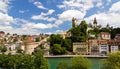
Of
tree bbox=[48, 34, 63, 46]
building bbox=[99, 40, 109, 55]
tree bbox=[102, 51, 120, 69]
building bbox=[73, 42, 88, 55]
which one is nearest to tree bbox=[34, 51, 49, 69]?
tree bbox=[102, 51, 120, 69]

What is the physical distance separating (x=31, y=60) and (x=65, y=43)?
45.2m

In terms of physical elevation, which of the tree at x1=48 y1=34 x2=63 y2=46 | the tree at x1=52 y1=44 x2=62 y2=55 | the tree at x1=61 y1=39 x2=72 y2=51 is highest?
the tree at x1=48 y1=34 x2=63 y2=46

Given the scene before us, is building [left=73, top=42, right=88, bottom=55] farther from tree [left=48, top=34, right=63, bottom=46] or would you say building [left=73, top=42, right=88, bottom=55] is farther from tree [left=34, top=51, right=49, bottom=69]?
tree [left=34, top=51, right=49, bottom=69]

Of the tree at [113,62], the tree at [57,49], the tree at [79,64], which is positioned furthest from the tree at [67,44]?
the tree at [113,62]

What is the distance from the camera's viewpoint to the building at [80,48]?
80.2 meters

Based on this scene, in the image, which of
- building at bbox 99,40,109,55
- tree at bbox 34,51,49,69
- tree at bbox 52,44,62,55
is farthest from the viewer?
building at bbox 99,40,109,55

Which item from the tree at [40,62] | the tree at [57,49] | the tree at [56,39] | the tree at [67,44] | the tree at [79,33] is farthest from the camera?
the tree at [79,33]

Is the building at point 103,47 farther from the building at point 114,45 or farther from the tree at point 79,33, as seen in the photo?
the tree at point 79,33

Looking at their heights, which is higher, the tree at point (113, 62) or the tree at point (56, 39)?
the tree at point (56, 39)

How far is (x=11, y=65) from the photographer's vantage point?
35.9m

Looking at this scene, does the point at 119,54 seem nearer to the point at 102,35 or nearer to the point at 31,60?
the point at 31,60

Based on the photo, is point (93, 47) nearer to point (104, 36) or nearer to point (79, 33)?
point (79, 33)

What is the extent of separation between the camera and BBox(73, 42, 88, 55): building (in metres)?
80.2

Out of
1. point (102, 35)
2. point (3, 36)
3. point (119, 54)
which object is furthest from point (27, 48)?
point (119, 54)
